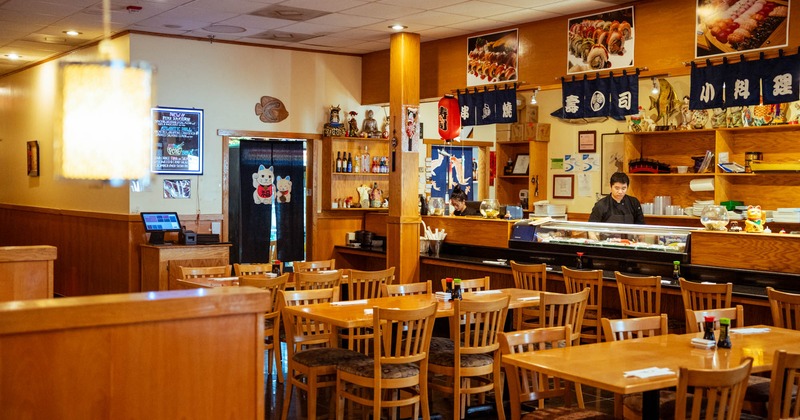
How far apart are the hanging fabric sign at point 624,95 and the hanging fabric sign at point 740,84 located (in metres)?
0.84

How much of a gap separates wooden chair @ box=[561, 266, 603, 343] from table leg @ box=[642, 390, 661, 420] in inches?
98.9

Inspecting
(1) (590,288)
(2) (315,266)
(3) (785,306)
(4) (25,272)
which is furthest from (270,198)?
(3) (785,306)

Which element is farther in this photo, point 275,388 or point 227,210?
point 227,210

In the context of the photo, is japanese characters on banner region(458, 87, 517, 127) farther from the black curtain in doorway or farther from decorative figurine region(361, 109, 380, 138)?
the black curtain in doorway

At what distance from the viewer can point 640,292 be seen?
6621mm

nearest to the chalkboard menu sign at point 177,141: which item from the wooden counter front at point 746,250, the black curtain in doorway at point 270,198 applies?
the black curtain in doorway at point 270,198

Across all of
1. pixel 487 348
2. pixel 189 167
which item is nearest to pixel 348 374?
pixel 487 348

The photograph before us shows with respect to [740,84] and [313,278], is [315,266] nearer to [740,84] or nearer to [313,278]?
[313,278]

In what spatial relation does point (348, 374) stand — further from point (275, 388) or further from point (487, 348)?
point (275, 388)

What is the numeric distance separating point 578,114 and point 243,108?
4.05 metres

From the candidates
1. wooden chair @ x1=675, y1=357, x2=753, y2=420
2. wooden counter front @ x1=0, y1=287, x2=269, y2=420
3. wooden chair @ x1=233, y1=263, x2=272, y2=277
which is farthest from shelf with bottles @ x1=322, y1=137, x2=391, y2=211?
wooden counter front @ x1=0, y1=287, x2=269, y2=420

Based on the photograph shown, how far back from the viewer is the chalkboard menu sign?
9.53 m

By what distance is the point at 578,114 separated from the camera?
8305 millimetres

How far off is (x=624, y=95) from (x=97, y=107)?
5.44 metres
